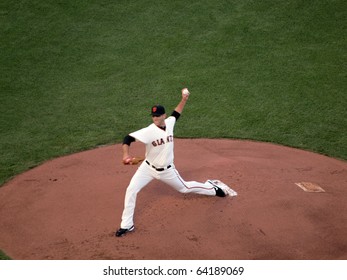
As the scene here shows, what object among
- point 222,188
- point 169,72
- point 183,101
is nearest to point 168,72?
point 169,72

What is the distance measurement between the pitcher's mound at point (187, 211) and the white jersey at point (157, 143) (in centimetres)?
87

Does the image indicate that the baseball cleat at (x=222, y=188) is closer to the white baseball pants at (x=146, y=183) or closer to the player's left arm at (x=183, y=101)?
the white baseball pants at (x=146, y=183)

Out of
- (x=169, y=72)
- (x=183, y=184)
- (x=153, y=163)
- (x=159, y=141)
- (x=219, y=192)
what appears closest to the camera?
(x=159, y=141)

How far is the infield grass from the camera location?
35.4 ft

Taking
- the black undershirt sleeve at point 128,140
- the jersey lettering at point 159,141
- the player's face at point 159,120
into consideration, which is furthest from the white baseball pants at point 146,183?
the player's face at point 159,120

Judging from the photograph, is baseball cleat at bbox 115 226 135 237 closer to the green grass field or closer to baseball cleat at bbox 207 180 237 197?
baseball cleat at bbox 207 180 237 197

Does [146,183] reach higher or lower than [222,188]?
higher

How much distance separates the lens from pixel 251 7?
1510 cm

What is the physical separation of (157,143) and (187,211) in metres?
1.19

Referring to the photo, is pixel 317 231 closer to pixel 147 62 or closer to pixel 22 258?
pixel 22 258

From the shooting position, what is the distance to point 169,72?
13.1 meters

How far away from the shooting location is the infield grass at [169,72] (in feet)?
35.4

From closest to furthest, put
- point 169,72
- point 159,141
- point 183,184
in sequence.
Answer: point 159,141, point 183,184, point 169,72

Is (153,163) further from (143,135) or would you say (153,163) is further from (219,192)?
(219,192)
